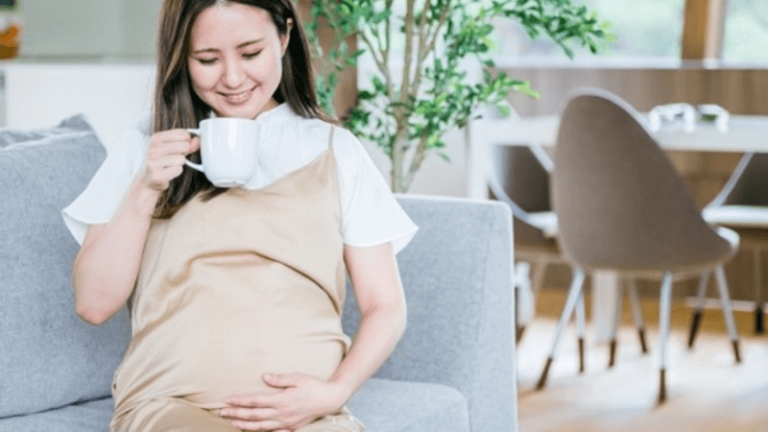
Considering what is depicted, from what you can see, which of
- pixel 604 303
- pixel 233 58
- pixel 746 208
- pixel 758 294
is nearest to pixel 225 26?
pixel 233 58

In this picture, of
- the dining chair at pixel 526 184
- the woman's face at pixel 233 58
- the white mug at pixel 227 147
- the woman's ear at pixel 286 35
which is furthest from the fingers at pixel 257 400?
the dining chair at pixel 526 184

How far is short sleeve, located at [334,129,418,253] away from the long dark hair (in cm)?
11

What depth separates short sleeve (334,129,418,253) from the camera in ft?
6.12

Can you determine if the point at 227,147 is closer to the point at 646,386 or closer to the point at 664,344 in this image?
the point at 664,344

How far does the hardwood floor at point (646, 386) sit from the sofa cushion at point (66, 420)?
5.77ft

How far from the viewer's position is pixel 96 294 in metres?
1.78

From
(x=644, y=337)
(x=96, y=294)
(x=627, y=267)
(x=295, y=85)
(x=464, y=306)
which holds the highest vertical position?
(x=295, y=85)

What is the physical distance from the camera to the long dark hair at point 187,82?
1.81 metres

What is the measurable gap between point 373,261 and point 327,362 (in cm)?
16

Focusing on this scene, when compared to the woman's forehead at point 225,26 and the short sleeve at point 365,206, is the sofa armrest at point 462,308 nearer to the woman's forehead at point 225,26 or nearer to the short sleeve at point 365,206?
the short sleeve at point 365,206

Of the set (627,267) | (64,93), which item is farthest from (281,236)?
(627,267)

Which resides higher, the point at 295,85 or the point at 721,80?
the point at 295,85

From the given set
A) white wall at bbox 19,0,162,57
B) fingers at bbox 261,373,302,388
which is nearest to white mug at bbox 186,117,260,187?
fingers at bbox 261,373,302,388

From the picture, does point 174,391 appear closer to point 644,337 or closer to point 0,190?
point 0,190
